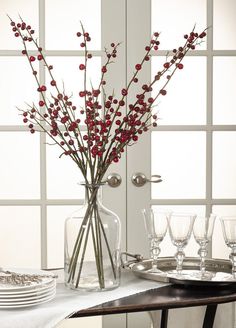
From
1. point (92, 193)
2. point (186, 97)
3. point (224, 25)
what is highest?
point (224, 25)

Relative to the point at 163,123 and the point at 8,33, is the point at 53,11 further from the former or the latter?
the point at 163,123

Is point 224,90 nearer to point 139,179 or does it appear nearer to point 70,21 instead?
point 139,179

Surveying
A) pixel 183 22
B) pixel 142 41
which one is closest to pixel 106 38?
pixel 142 41

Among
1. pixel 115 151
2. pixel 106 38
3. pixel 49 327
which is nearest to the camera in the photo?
pixel 49 327

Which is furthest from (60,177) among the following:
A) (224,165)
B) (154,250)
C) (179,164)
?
(154,250)

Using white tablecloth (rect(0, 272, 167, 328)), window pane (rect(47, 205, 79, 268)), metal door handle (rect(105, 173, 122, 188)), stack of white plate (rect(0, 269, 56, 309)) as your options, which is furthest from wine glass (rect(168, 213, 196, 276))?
window pane (rect(47, 205, 79, 268))

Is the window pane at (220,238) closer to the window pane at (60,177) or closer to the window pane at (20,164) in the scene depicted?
the window pane at (60,177)

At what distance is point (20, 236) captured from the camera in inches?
133

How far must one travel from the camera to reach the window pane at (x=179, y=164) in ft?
11.1

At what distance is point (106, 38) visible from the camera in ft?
10.9

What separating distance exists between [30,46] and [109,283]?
5.68 ft

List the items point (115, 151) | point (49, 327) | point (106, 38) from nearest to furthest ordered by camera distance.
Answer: point (49, 327) → point (115, 151) → point (106, 38)

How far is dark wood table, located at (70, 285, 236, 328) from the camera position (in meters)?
1.72

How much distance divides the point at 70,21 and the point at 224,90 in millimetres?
825
